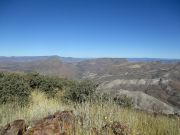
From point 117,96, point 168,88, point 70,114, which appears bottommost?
point 168,88

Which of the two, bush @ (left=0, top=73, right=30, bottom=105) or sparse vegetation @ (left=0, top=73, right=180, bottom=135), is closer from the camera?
sparse vegetation @ (left=0, top=73, right=180, bottom=135)

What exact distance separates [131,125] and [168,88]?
269 feet

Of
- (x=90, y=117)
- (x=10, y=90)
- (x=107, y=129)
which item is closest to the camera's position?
(x=107, y=129)

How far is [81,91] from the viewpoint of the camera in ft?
38.2

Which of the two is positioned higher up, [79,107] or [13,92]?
[79,107]

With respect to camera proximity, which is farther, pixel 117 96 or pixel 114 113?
pixel 117 96

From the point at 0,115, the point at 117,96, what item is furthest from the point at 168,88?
the point at 0,115

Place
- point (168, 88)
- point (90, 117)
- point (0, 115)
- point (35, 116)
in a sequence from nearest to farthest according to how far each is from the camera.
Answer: point (90, 117)
point (35, 116)
point (0, 115)
point (168, 88)

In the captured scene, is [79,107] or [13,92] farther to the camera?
[13,92]

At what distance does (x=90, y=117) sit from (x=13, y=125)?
1.77 m

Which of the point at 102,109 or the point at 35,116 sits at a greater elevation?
the point at 102,109

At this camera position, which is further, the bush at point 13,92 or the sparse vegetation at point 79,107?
the bush at point 13,92

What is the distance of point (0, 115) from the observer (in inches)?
294

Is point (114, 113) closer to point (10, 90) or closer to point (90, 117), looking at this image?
point (90, 117)
